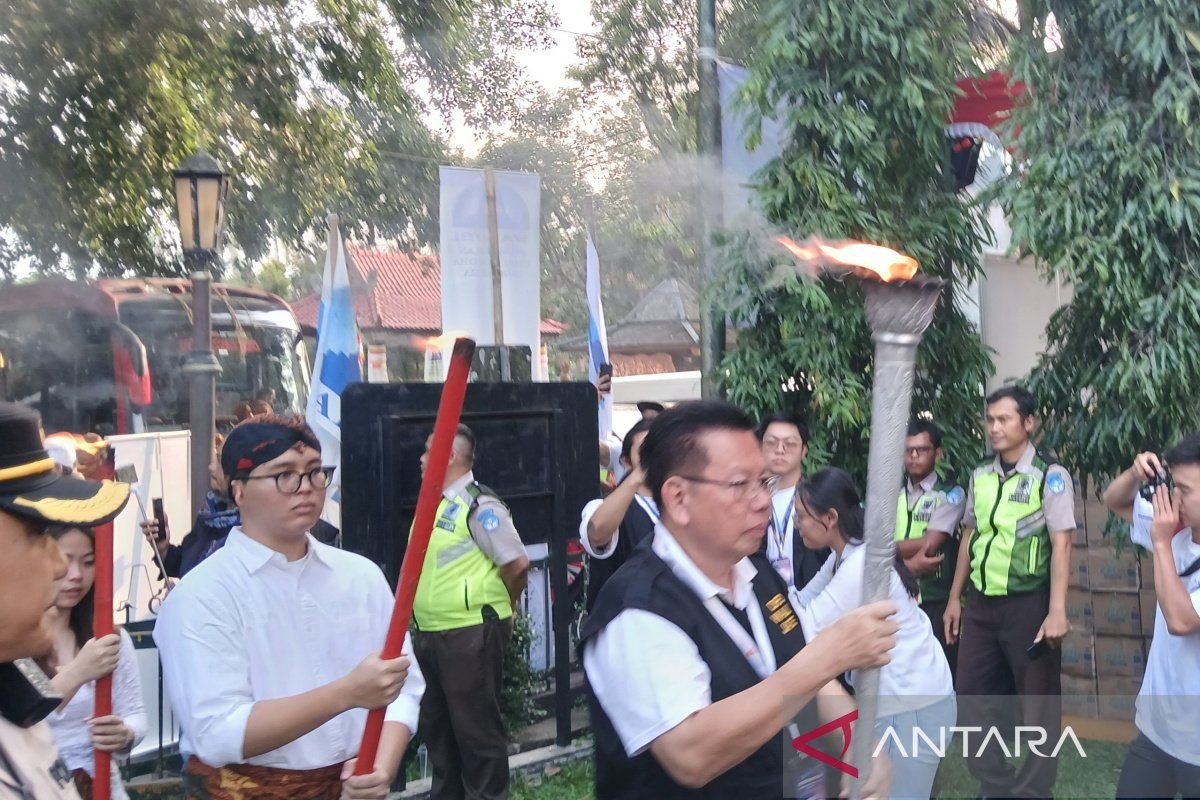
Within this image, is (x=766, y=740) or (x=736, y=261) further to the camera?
(x=736, y=261)

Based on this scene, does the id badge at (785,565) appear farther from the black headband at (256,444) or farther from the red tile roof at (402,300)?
the red tile roof at (402,300)

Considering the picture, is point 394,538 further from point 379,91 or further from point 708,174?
point 379,91

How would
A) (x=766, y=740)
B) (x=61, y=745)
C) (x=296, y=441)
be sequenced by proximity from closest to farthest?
(x=766, y=740) < (x=296, y=441) < (x=61, y=745)

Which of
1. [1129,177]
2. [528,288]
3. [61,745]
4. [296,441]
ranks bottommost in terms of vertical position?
[61,745]

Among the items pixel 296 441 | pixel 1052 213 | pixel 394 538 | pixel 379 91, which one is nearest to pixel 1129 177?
pixel 1052 213

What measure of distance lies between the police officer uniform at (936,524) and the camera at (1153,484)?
1669 millimetres

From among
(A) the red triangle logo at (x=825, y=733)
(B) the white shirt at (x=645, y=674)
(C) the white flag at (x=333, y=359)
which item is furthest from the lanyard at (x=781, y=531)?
(B) the white shirt at (x=645, y=674)

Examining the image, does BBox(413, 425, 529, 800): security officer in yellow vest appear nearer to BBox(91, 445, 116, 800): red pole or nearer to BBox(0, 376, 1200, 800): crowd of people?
BBox(0, 376, 1200, 800): crowd of people

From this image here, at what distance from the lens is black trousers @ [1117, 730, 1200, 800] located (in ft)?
12.7

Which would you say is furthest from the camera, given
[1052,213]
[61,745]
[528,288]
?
[528,288]

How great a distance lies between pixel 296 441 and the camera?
3.11 meters

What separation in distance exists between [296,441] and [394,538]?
7.45 ft

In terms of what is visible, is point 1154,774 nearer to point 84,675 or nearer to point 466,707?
point 466,707

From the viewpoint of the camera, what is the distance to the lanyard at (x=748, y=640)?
94.3 inches
